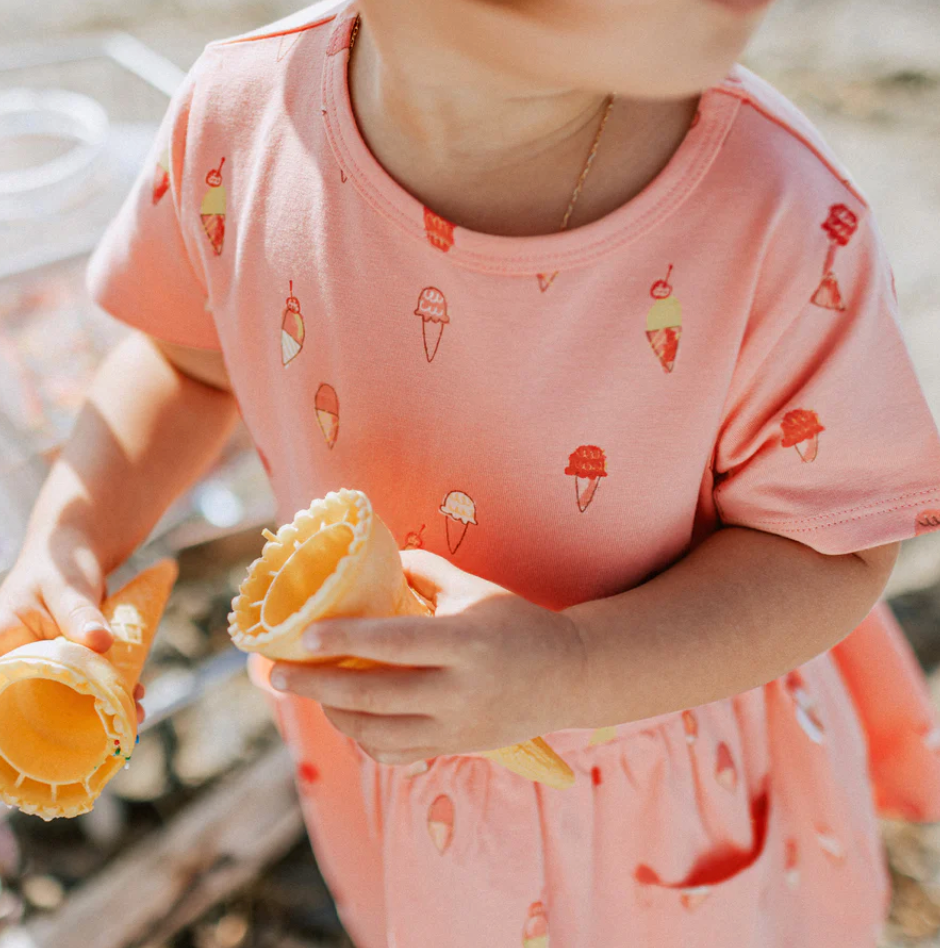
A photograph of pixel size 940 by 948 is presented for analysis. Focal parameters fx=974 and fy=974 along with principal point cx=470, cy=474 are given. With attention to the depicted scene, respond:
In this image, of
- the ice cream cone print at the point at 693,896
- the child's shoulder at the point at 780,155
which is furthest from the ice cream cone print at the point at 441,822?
the child's shoulder at the point at 780,155

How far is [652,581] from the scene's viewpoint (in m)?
0.65

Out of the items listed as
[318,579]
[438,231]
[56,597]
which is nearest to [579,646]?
[318,579]

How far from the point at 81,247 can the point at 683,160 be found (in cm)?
85

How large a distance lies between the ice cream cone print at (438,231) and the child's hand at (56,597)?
333mm

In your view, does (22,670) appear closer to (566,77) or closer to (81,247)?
(566,77)

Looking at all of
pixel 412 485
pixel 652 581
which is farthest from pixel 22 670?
pixel 652 581

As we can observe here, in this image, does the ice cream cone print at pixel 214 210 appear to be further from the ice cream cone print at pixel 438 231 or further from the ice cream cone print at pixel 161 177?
the ice cream cone print at pixel 438 231

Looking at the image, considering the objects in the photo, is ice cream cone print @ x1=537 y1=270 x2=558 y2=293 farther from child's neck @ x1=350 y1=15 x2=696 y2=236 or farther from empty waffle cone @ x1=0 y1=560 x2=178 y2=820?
empty waffle cone @ x1=0 y1=560 x2=178 y2=820

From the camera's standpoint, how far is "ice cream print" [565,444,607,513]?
62 cm

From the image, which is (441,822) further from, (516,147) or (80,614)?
(516,147)

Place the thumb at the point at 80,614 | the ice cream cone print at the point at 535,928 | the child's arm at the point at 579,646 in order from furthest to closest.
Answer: the ice cream cone print at the point at 535,928, the thumb at the point at 80,614, the child's arm at the point at 579,646

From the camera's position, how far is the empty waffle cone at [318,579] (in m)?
0.50

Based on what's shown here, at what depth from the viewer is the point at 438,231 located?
587 millimetres

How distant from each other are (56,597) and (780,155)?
21.7 inches
